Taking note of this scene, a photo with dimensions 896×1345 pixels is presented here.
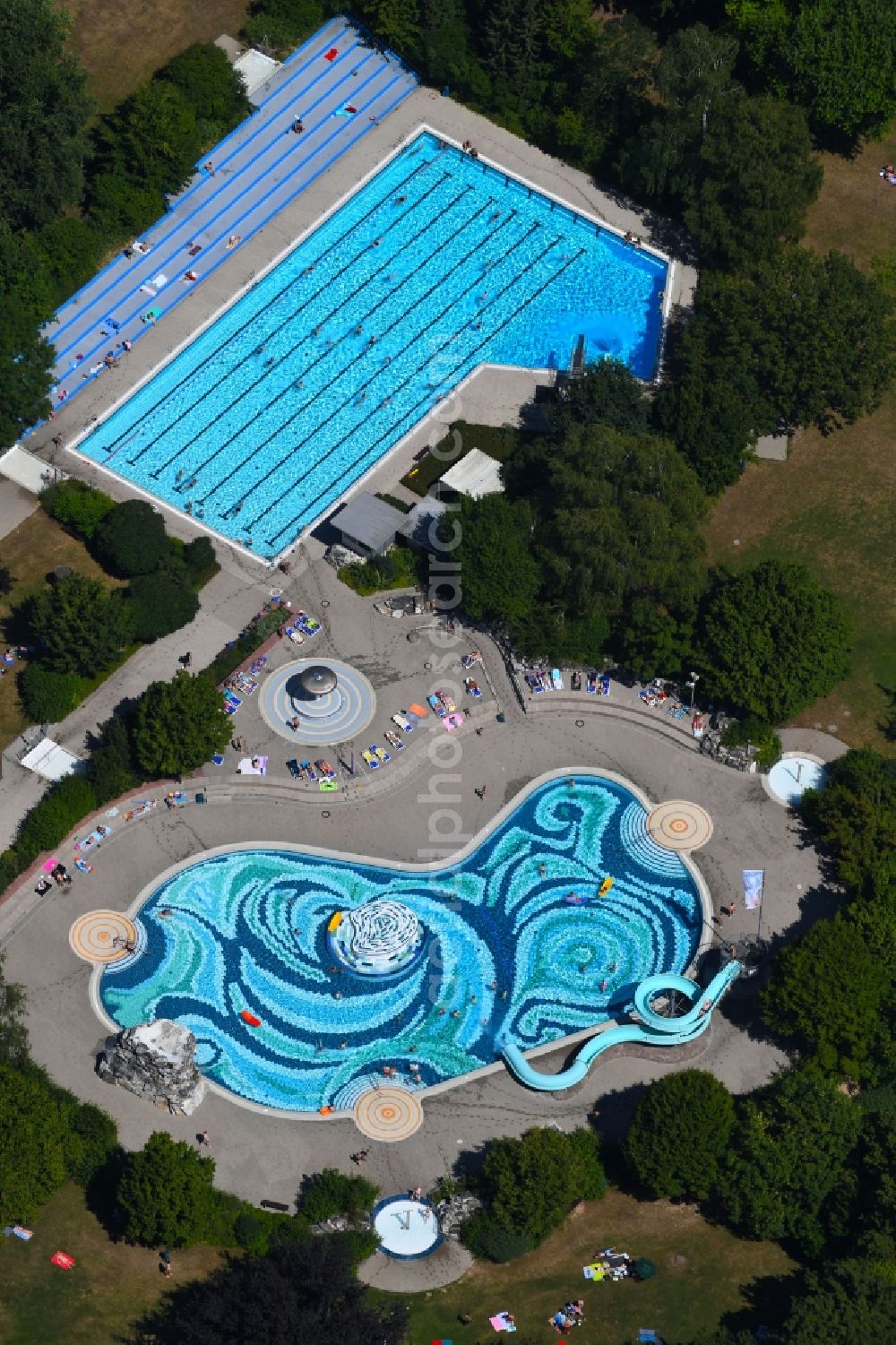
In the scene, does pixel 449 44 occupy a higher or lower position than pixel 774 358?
higher

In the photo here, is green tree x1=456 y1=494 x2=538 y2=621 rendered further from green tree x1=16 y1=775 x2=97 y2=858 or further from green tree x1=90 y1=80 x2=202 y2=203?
green tree x1=90 y1=80 x2=202 y2=203

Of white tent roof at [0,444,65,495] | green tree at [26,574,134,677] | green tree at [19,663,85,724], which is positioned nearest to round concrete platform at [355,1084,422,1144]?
green tree at [19,663,85,724]

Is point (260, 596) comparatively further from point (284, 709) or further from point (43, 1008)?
point (43, 1008)

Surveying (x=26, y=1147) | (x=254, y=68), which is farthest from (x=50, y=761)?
(x=254, y=68)

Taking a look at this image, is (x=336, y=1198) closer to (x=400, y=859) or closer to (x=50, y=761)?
(x=400, y=859)

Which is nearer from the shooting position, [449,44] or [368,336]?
[368,336]
